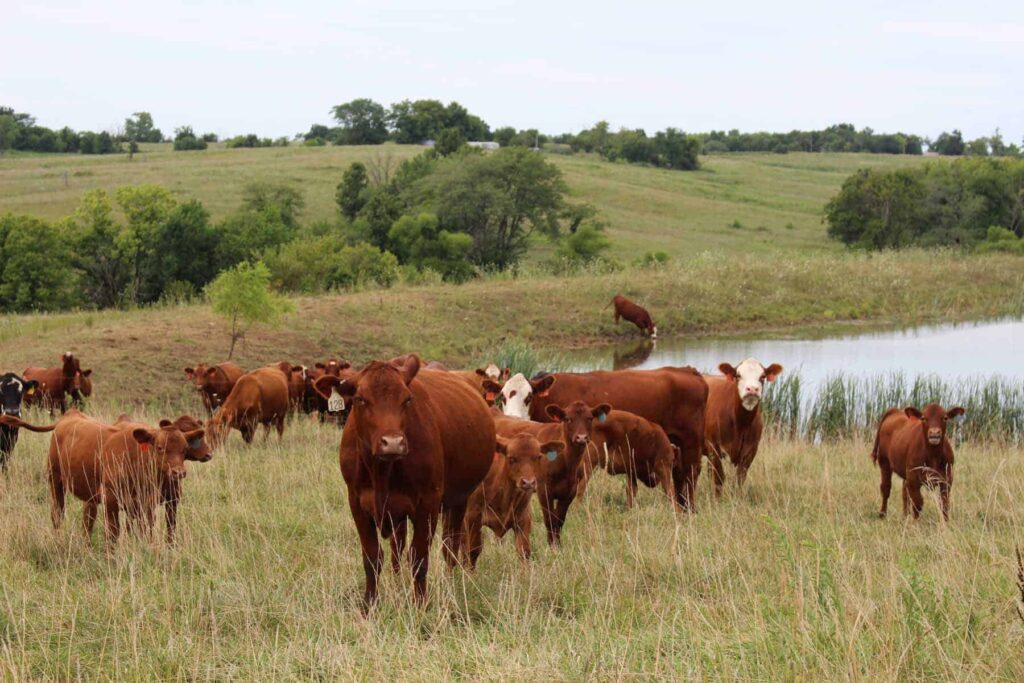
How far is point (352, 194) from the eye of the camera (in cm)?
6212

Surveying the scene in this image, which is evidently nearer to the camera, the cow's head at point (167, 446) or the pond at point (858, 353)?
the cow's head at point (167, 446)

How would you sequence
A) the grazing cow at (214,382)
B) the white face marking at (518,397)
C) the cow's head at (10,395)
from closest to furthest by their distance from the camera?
1. the white face marking at (518,397)
2. the cow's head at (10,395)
3. the grazing cow at (214,382)

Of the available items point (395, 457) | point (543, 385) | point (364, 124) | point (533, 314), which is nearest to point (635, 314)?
point (533, 314)

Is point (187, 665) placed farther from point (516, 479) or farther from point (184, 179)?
point (184, 179)

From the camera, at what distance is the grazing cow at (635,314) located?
3884 cm

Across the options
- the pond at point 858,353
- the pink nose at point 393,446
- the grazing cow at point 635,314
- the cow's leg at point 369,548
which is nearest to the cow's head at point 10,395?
the cow's leg at point 369,548

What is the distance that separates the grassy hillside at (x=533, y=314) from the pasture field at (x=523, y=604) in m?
14.8

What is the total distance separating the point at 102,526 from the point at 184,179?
208 feet

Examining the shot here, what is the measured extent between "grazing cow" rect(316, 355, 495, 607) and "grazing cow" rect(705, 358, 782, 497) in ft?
19.4

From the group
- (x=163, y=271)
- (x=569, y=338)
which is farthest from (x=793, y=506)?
(x=163, y=271)

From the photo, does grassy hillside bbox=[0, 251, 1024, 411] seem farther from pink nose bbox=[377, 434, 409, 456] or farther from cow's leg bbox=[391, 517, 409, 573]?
pink nose bbox=[377, 434, 409, 456]

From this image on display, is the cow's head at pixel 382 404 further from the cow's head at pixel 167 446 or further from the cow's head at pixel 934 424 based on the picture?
the cow's head at pixel 934 424

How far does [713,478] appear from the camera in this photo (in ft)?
42.9

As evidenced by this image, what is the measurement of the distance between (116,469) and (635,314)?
101 feet
